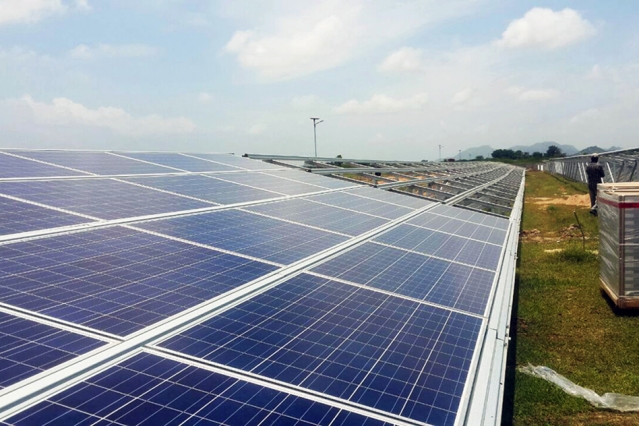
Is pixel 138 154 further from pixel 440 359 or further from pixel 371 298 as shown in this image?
pixel 440 359

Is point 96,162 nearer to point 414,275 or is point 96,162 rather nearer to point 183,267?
point 183,267

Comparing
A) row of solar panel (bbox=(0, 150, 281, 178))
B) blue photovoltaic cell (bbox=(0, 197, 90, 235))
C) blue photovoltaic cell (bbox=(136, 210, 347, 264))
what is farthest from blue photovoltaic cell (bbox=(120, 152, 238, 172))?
blue photovoltaic cell (bbox=(0, 197, 90, 235))

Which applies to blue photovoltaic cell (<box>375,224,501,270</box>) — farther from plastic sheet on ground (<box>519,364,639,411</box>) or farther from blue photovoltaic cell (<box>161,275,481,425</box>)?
blue photovoltaic cell (<box>161,275,481,425</box>)

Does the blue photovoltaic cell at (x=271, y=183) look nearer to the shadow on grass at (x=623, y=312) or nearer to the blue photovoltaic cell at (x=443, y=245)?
the blue photovoltaic cell at (x=443, y=245)

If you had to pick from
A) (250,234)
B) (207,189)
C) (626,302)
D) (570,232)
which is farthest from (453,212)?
(570,232)

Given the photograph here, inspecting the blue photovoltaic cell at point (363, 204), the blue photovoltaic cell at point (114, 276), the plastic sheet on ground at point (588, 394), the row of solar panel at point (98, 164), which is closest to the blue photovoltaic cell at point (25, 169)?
the row of solar panel at point (98, 164)
